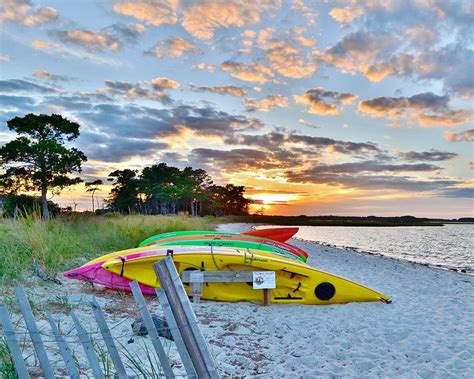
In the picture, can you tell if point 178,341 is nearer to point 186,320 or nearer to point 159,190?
point 186,320

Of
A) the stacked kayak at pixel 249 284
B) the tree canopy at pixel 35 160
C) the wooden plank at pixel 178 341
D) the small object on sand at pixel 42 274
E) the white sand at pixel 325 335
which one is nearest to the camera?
the wooden plank at pixel 178 341

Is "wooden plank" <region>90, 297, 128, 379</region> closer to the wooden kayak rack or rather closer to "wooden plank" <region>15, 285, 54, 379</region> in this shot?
"wooden plank" <region>15, 285, 54, 379</region>

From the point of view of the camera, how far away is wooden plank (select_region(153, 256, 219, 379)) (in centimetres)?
224

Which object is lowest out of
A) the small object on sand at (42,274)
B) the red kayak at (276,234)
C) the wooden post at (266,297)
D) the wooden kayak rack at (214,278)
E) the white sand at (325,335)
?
the white sand at (325,335)

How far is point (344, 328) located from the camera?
5.39 metres

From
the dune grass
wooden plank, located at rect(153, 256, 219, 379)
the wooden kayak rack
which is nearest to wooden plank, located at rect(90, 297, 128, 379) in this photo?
wooden plank, located at rect(153, 256, 219, 379)

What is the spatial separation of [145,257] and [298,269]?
2579 millimetres

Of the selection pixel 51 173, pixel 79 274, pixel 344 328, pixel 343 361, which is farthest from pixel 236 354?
pixel 51 173

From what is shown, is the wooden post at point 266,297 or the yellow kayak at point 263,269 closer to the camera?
the wooden post at point 266,297

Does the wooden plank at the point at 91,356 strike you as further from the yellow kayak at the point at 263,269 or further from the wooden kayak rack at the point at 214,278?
the yellow kayak at the point at 263,269

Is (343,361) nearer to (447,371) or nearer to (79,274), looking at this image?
(447,371)

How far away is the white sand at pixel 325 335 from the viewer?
13.3 feet

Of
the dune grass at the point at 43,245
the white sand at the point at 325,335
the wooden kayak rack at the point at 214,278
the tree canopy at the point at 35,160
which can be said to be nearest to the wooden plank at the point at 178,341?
the white sand at the point at 325,335

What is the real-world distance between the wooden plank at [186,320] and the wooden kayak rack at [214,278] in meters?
4.32
